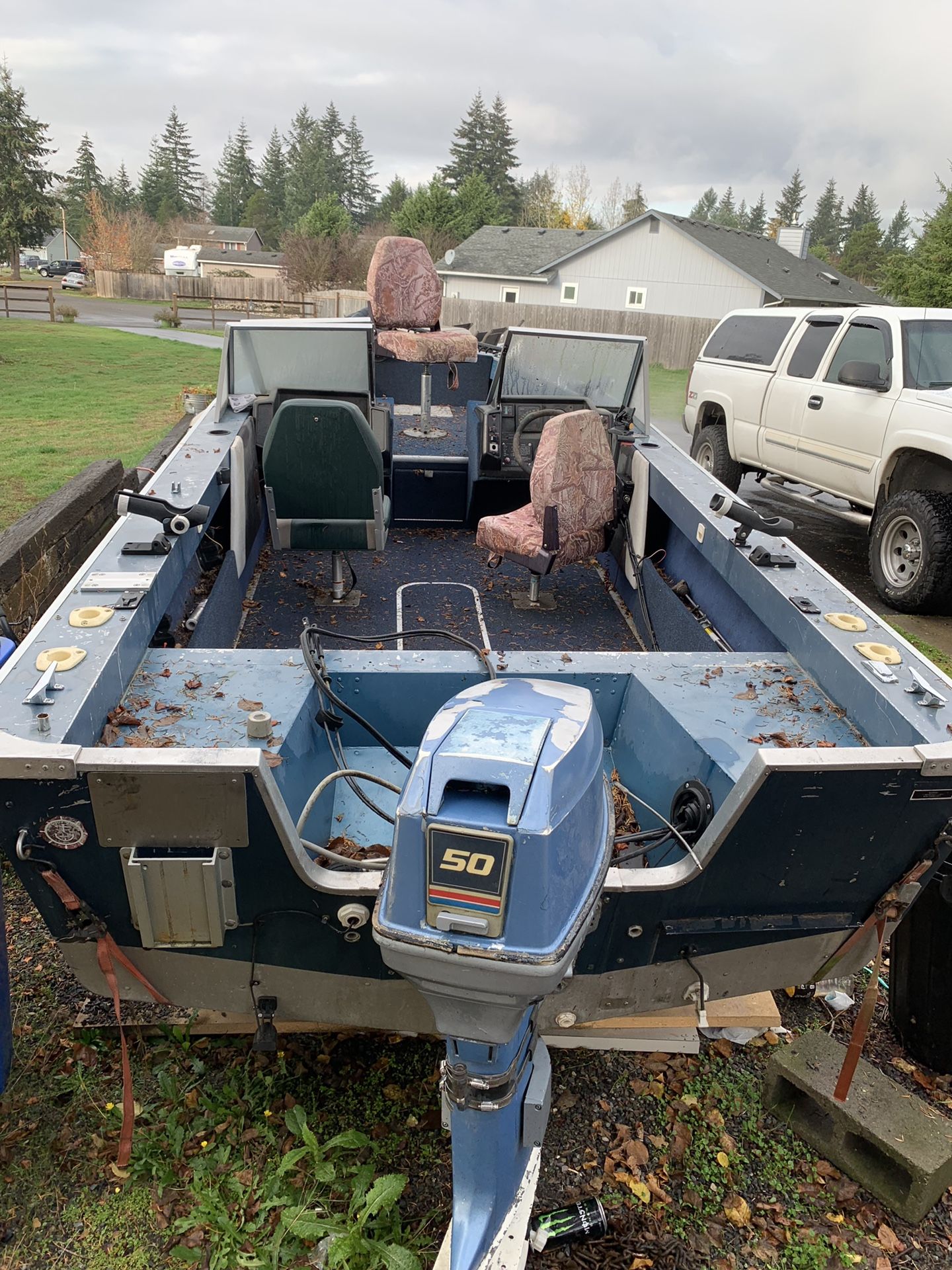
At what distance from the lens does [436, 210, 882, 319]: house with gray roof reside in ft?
102

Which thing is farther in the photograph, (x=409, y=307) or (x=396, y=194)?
(x=396, y=194)

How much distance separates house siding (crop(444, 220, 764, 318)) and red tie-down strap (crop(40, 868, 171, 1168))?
3153 centimetres

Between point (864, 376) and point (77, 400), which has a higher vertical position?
point (864, 376)

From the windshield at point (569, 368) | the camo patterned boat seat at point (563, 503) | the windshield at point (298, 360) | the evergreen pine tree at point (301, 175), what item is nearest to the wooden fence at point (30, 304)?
the windshield at point (298, 360)

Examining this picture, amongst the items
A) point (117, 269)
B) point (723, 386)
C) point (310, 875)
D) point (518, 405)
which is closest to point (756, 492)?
point (723, 386)

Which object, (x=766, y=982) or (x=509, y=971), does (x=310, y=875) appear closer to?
(x=509, y=971)

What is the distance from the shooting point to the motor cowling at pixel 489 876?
1485 mm

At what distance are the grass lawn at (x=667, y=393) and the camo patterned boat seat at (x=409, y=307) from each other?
23.3 ft

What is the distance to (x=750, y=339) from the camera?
8.42 m

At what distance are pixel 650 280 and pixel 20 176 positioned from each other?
29778 mm

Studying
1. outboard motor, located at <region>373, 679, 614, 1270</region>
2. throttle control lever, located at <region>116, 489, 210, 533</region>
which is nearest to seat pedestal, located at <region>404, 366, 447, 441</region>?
throttle control lever, located at <region>116, 489, 210, 533</region>

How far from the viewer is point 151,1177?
7.62ft

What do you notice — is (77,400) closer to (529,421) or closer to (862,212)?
(529,421)

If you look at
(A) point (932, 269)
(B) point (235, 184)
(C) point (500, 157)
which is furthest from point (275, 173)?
(A) point (932, 269)
